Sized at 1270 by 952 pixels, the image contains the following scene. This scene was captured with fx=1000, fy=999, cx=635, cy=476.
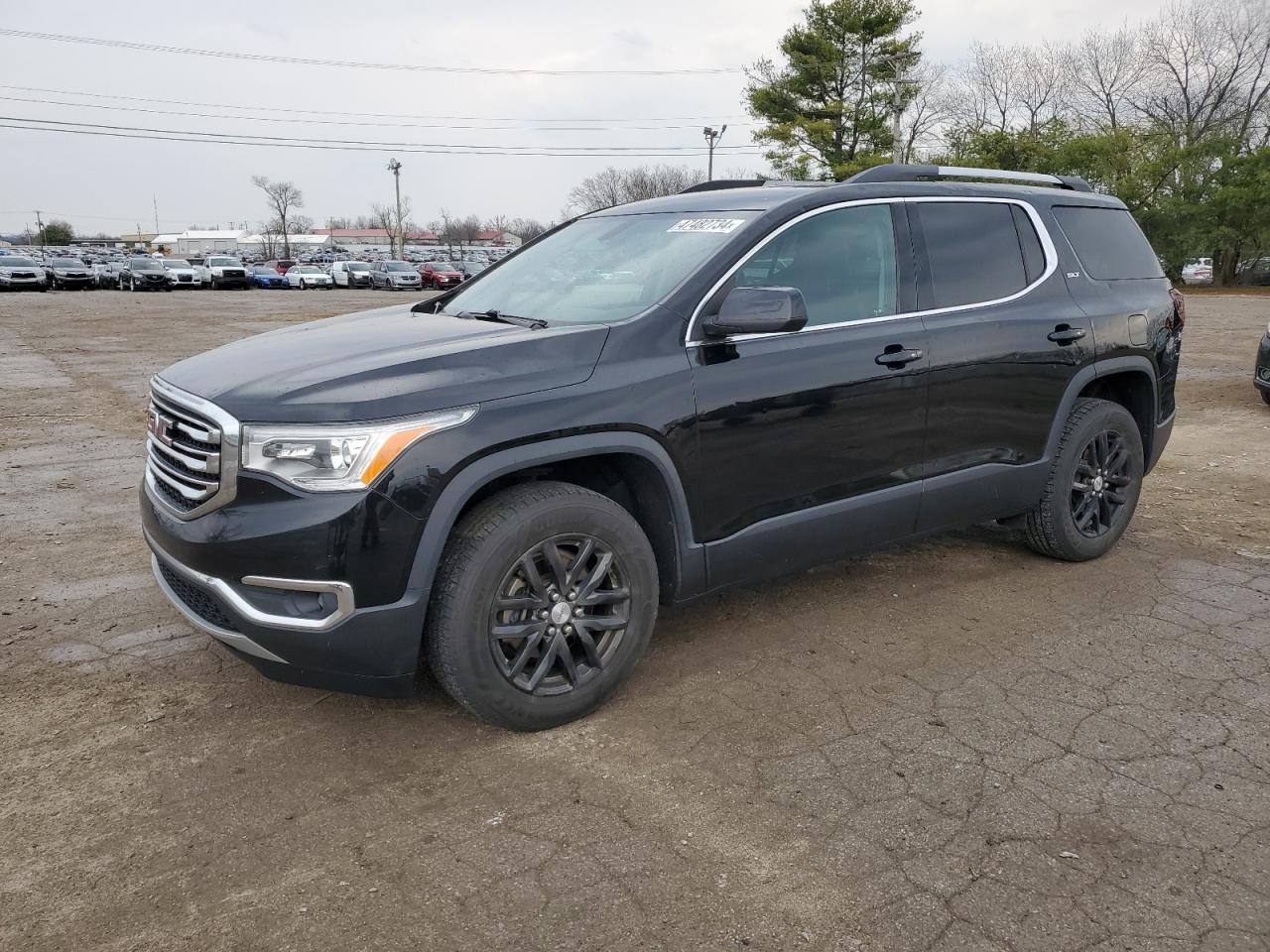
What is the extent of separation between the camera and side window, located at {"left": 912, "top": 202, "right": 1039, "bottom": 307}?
432cm

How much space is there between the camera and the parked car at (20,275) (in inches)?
1566

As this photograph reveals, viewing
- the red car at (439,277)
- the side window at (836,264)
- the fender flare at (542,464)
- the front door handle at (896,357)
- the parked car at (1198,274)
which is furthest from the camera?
the red car at (439,277)

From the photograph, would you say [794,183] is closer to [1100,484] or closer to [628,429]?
[628,429]

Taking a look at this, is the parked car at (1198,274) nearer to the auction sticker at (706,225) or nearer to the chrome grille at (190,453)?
the auction sticker at (706,225)

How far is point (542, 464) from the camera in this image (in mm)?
3236

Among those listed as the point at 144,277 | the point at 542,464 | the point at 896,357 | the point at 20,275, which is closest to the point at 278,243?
the point at 144,277

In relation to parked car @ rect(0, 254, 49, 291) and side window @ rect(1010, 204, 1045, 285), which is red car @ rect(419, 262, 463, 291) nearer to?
parked car @ rect(0, 254, 49, 291)

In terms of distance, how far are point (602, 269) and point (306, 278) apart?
45.0 m

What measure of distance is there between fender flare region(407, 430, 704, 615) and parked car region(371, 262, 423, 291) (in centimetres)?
4266

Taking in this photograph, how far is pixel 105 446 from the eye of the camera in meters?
8.02

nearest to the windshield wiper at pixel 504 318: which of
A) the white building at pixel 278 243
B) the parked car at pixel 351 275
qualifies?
the parked car at pixel 351 275

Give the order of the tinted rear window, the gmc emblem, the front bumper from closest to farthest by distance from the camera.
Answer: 1. the front bumper
2. the gmc emblem
3. the tinted rear window

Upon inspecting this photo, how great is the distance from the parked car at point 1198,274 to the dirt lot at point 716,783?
144 ft

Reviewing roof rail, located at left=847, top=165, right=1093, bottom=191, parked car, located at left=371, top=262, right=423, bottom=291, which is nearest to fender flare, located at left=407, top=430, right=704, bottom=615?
roof rail, located at left=847, top=165, right=1093, bottom=191
